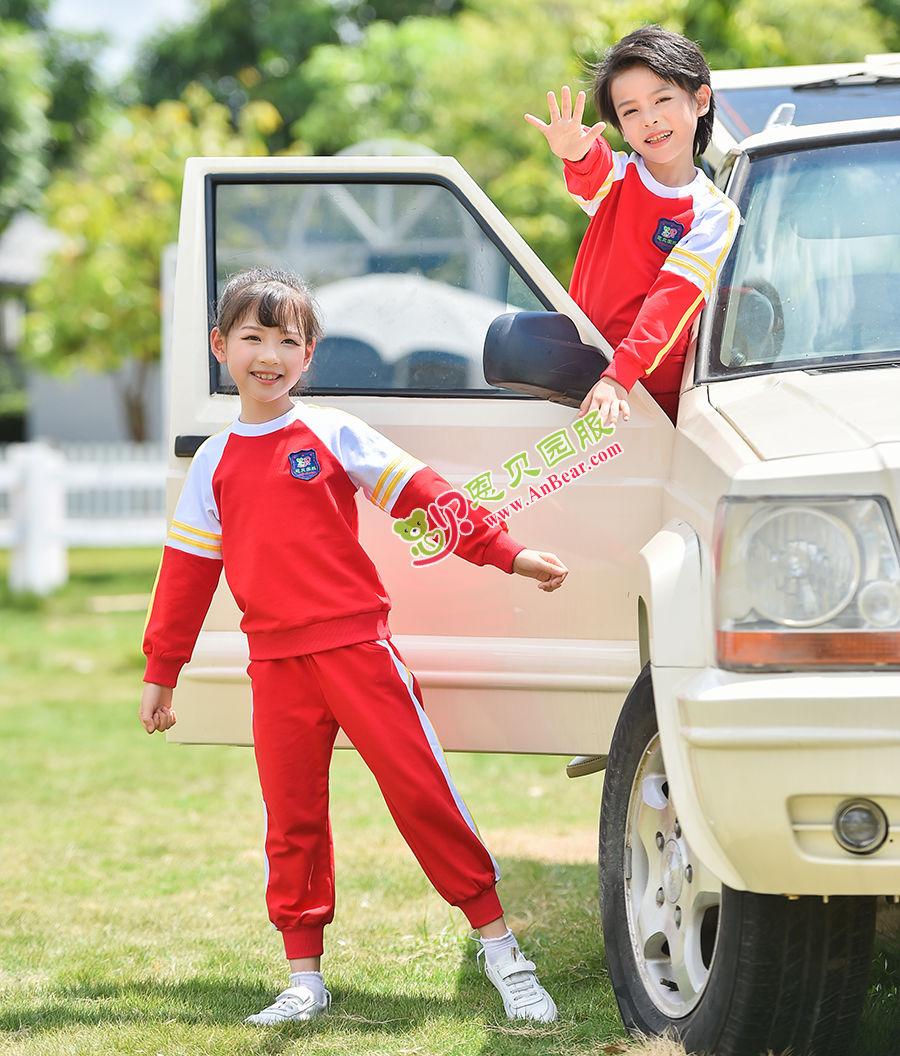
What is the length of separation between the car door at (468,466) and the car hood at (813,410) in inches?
15.2

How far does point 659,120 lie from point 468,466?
37.1 inches

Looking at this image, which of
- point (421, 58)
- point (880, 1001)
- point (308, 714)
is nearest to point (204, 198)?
point (308, 714)

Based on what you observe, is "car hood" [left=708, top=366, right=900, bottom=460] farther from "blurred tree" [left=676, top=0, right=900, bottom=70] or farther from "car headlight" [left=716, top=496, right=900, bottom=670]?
"blurred tree" [left=676, top=0, right=900, bottom=70]

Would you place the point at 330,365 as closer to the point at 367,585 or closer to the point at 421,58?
the point at 367,585

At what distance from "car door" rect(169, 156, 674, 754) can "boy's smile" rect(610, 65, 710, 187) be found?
382 mm

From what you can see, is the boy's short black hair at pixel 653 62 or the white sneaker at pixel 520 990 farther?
the boy's short black hair at pixel 653 62

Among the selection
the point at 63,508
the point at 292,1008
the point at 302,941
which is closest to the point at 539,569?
the point at 302,941

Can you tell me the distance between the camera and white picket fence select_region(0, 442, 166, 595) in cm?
1304

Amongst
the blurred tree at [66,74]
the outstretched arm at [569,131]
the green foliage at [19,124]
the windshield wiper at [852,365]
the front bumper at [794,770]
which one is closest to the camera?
the front bumper at [794,770]

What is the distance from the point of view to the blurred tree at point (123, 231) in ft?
62.7

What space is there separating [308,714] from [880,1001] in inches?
57.8

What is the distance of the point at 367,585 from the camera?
3.14 meters

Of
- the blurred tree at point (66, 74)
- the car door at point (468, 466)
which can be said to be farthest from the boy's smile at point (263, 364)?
the blurred tree at point (66, 74)

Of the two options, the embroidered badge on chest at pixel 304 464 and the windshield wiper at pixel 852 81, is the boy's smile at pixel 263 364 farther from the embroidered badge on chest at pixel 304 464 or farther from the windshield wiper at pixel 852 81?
the windshield wiper at pixel 852 81
